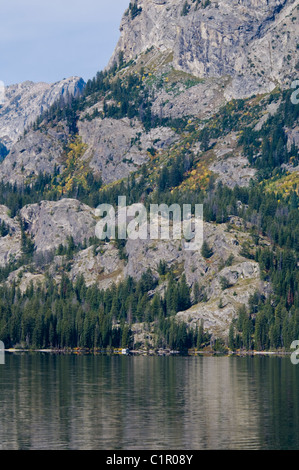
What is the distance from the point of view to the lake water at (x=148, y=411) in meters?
97.1

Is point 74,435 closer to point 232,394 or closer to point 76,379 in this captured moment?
point 232,394

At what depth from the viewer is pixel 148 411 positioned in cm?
12212

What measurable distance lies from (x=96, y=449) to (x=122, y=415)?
25.5m

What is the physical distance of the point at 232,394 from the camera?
146 meters

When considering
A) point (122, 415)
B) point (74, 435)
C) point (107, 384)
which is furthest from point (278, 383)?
point (74, 435)

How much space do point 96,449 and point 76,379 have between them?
267 feet

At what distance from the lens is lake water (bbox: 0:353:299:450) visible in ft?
319

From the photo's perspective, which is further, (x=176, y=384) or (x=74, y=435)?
(x=176, y=384)
